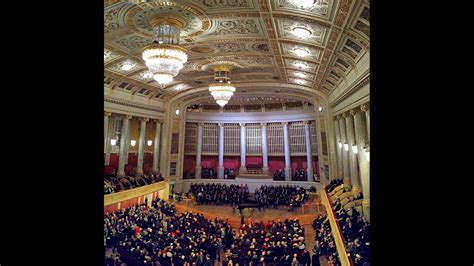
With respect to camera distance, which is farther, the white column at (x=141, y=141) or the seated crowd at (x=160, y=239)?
the white column at (x=141, y=141)

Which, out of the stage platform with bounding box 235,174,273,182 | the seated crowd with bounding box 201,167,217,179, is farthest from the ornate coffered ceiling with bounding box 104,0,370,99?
the seated crowd with bounding box 201,167,217,179

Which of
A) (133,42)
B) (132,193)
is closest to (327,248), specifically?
(133,42)

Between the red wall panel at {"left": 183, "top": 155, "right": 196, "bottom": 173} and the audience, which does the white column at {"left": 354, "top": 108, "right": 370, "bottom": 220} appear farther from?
the red wall panel at {"left": 183, "top": 155, "right": 196, "bottom": 173}

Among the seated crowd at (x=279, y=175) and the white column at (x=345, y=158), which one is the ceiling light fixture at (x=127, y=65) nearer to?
the white column at (x=345, y=158)

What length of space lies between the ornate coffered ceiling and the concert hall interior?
0.05 metres

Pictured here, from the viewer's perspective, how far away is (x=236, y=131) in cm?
2603

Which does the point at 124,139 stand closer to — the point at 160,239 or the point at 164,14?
the point at 160,239

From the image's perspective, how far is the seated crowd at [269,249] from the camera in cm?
852

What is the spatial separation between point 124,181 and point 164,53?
37.3 ft

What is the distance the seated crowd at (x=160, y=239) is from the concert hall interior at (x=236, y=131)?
0.07m

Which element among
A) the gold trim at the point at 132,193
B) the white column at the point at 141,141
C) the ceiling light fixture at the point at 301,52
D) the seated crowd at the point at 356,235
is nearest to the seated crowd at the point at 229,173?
the gold trim at the point at 132,193
